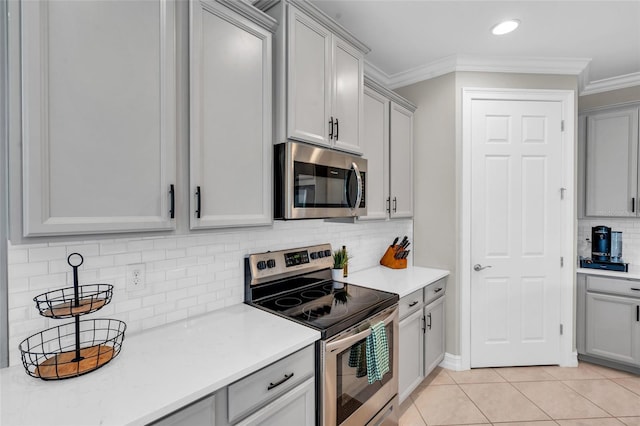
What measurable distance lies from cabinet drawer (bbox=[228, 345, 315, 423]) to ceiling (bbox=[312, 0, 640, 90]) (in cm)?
206

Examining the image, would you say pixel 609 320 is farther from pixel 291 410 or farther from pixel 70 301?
pixel 70 301

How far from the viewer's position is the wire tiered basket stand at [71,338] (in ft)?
3.48

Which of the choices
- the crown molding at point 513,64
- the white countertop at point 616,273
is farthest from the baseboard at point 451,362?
the crown molding at point 513,64

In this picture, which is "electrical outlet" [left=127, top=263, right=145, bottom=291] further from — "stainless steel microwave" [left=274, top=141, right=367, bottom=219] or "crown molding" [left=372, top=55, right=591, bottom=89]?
"crown molding" [left=372, top=55, right=591, bottom=89]

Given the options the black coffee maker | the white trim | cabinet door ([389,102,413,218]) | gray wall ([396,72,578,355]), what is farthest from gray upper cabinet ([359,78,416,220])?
the black coffee maker

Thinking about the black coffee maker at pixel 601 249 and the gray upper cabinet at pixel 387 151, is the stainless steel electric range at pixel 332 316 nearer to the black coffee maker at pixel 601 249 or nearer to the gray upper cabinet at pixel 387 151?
the gray upper cabinet at pixel 387 151

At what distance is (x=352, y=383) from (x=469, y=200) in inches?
76.1

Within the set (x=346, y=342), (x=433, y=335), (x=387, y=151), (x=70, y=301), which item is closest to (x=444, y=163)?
(x=387, y=151)

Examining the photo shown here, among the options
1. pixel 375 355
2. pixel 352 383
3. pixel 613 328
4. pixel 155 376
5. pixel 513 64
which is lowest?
pixel 613 328

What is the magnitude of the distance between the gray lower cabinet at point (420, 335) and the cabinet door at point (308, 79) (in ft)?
4.30

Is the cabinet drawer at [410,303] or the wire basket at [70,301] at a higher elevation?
the wire basket at [70,301]

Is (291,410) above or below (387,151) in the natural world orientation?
below

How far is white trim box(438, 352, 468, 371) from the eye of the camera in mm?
2781

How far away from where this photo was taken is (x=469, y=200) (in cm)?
280
